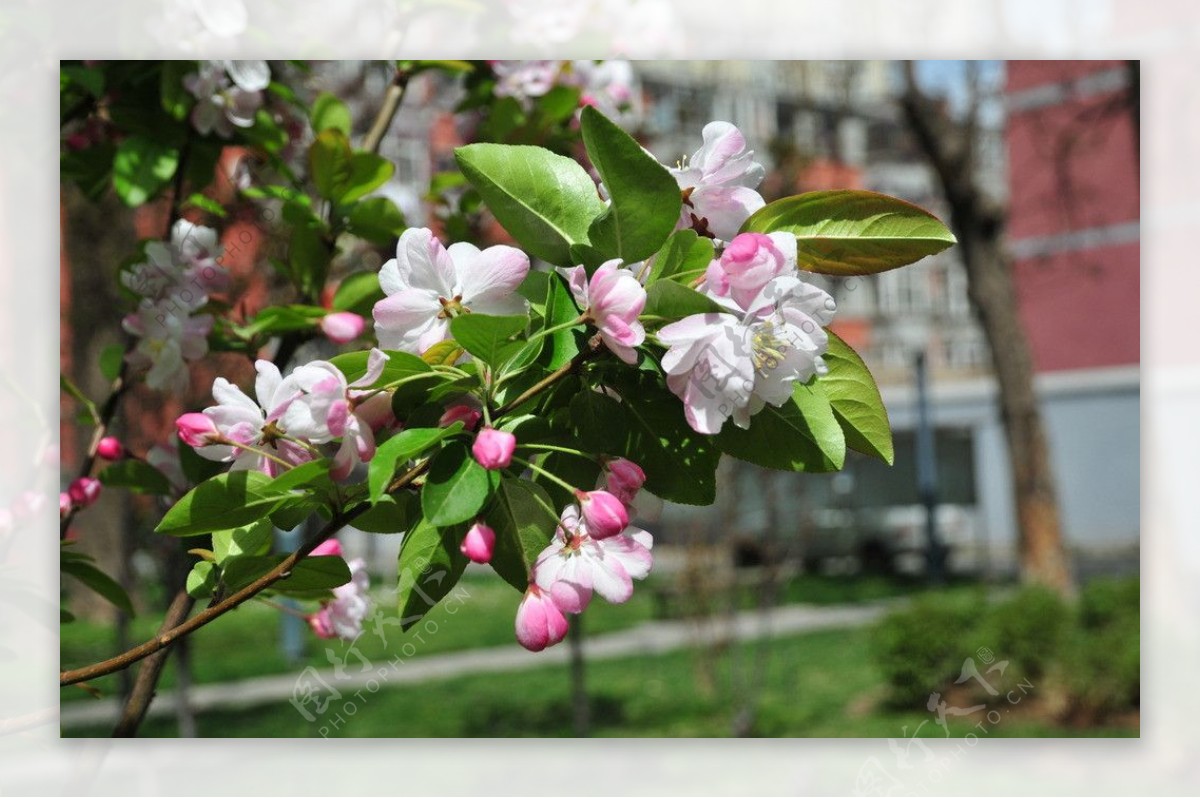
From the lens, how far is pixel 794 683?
22.3ft

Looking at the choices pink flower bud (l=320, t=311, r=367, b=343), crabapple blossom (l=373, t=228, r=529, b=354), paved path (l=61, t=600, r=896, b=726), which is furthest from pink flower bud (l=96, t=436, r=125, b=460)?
paved path (l=61, t=600, r=896, b=726)

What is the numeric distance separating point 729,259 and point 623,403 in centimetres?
14

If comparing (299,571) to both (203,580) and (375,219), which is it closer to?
(203,580)

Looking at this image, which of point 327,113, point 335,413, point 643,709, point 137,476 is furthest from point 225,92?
point 643,709

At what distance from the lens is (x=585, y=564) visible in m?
0.80

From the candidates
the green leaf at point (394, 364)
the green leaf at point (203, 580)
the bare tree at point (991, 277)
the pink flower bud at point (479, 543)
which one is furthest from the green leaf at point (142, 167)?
the bare tree at point (991, 277)

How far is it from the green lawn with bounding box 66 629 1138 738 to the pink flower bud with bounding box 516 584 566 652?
5.05 metres

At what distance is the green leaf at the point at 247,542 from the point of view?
0.90 metres

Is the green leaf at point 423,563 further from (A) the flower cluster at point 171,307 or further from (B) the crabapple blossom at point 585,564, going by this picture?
(A) the flower cluster at point 171,307

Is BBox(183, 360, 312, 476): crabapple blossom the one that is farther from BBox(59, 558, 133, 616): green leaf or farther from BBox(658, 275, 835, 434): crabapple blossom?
BBox(59, 558, 133, 616): green leaf

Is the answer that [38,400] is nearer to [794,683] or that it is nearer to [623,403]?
[623,403]

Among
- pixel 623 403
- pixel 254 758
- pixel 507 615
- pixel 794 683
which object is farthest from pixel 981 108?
pixel 623 403

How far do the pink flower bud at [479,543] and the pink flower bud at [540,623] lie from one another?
5cm

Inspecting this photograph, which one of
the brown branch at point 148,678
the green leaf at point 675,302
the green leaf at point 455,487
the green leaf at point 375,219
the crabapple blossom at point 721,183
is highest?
the green leaf at point 375,219
